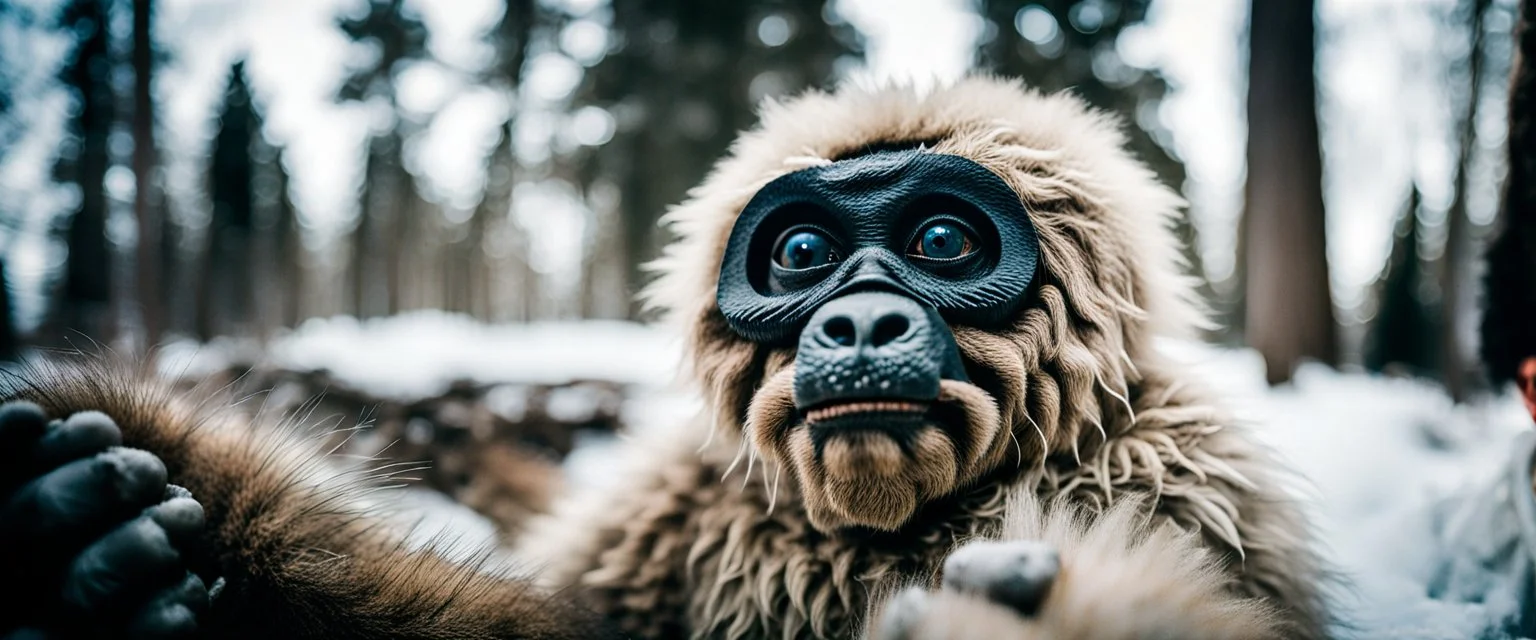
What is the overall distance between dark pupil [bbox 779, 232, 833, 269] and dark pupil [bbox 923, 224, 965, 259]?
0.66ft

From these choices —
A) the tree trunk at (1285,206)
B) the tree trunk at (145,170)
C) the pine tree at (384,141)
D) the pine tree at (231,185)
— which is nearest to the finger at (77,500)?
the tree trunk at (145,170)

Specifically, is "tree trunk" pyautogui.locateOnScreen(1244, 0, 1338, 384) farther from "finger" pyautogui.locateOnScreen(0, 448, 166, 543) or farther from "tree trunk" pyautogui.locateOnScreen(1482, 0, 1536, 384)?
"finger" pyautogui.locateOnScreen(0, 448, 166, 543)

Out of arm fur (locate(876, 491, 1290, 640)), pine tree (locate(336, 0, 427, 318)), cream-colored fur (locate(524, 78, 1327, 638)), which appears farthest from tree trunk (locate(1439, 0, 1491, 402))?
pine tree (locate(336, 0, 427, 318))

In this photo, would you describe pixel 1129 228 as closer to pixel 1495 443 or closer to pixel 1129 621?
pixel 1129 621

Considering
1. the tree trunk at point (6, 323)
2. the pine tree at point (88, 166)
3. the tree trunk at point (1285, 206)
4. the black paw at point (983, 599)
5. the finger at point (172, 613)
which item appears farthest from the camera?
the pine tree at point (88, 166)

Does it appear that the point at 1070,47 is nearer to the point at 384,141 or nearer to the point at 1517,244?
the point at 1517,244

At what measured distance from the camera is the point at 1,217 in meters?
3.43

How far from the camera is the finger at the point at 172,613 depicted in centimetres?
106

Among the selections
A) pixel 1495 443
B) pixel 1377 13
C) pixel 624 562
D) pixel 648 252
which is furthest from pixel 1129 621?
pixel 648 252

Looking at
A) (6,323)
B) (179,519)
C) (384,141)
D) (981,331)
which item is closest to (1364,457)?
(981,331)

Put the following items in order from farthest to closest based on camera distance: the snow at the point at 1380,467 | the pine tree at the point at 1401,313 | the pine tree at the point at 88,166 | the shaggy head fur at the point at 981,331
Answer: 1. the pine tree at the point at 1401,313
2. the pine tree at the point at 88,166
3. the snow at the point at 1380,467
4. the shaggy head fur at the point at 981,331

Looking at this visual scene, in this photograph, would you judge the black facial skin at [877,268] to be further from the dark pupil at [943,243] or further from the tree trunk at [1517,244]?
the tree trunk at [1517,244]

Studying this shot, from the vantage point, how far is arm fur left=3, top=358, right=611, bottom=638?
52.4 inches

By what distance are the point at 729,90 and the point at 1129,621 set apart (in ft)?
24.8
